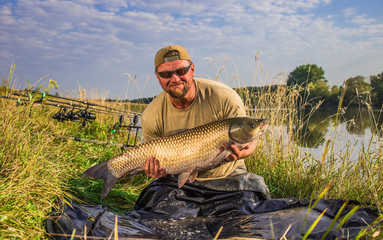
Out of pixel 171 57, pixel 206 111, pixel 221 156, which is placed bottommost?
pixel 221 156

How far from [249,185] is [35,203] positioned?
1853 millimetres

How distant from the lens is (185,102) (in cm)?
323

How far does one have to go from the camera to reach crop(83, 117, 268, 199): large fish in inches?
99.9

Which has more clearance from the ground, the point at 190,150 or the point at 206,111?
the point at 206,111

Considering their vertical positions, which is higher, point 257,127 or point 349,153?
point 257,127

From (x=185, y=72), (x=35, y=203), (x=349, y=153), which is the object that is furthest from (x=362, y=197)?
(x=35, y=203)

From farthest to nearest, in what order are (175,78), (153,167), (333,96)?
(333,96), (175,78), (153,167)

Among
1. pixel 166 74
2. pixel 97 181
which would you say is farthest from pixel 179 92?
pixel 97 181

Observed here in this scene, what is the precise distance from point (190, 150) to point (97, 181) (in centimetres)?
171

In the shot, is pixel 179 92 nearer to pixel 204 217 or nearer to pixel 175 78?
pixel 175 78

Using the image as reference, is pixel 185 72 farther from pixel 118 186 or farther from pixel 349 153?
pixel 349 153

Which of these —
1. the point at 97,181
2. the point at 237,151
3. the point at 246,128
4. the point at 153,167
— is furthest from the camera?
the point at 97,181

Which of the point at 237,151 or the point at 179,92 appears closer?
the point at 237,151

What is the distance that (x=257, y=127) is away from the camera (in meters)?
2.51
